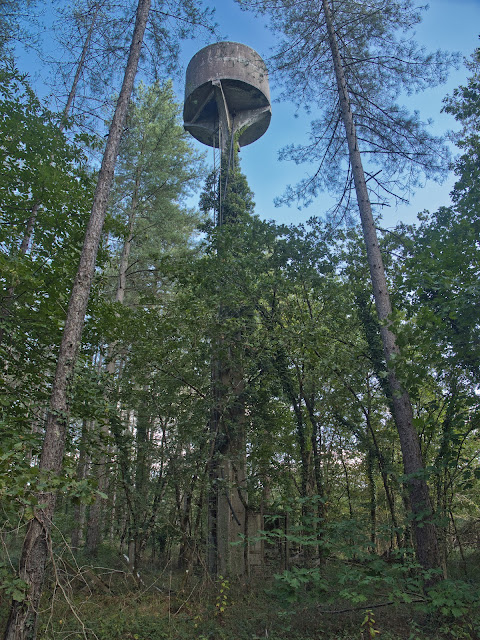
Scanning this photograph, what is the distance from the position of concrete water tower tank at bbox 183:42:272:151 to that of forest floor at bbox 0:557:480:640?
12.1 m

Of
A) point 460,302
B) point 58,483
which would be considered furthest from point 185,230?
point 58,483

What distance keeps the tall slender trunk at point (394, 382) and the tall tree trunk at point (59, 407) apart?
390 cm

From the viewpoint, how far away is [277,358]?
893 centimetres

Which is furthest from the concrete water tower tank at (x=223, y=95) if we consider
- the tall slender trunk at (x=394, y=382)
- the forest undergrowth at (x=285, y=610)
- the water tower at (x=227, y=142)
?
the forest undergrowth at (x=285, y=610)

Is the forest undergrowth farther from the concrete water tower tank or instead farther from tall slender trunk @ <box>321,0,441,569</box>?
the concrete water tower tank

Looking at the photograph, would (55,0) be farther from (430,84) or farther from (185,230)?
(185,230)

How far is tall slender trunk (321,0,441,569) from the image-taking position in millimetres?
5469

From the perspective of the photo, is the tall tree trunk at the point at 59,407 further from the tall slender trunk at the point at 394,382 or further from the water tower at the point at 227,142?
the tall slender trunk at the point at 394,382

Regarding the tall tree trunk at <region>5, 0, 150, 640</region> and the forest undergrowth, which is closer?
the tall tree trunk at <region>5, 0, 150, 640</region>

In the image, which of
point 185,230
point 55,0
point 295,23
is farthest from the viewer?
point 185,230

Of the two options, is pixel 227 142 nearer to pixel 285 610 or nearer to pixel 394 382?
pixel 394 382

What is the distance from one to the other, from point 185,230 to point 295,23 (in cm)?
878

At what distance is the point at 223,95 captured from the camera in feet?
45.1

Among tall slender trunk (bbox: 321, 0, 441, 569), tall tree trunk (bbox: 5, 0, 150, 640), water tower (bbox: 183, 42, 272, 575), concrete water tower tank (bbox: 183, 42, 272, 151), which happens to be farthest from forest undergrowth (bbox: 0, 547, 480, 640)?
concrete water tower tank (bbox: 183, 42, 272, 151)
